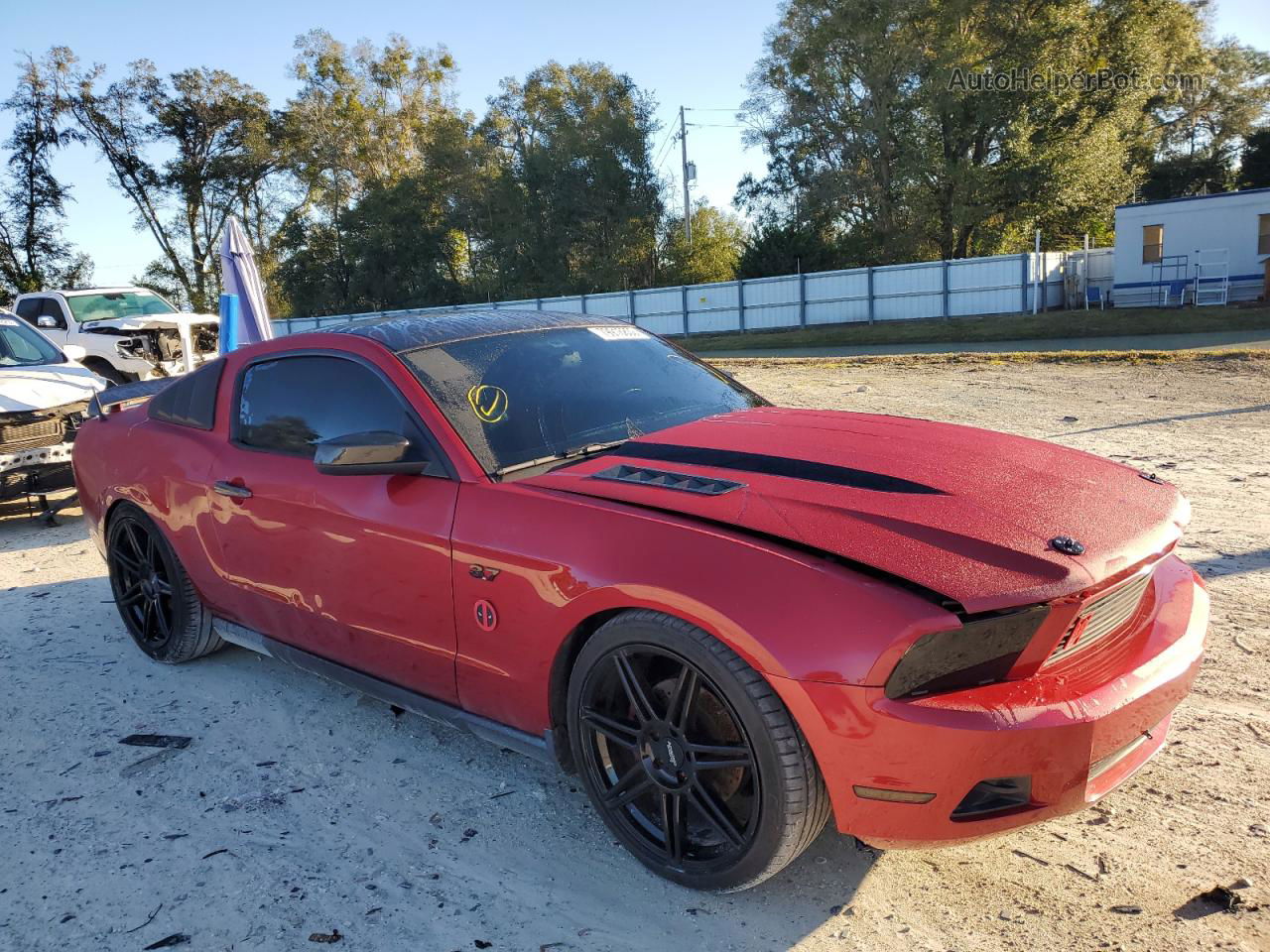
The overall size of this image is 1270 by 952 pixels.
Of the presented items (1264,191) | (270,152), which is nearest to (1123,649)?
(1264,191)

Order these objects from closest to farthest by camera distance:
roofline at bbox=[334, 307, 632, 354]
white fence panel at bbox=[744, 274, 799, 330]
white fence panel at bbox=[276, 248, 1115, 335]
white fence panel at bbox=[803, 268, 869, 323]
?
roofline at bbox=[334, 307, 632, 354]
white fence panel at bbox=[276, 248, 1115, 335]
white fence panel at bbox=[803, 268, 869, 323]
white fence panel at bbox=[744, 274, 799, 330]

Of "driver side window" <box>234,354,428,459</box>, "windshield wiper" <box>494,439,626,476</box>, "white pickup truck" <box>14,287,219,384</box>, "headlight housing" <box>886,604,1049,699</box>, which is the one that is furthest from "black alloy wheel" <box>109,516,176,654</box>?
"white pickup truck" <box>14,287,219,384</box>

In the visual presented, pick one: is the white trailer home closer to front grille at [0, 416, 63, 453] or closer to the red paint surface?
the red paint surface

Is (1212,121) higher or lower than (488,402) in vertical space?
higher

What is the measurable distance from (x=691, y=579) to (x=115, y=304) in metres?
16.9

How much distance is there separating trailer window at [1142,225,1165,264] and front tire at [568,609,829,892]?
96.5ft

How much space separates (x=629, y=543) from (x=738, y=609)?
0.40 metres

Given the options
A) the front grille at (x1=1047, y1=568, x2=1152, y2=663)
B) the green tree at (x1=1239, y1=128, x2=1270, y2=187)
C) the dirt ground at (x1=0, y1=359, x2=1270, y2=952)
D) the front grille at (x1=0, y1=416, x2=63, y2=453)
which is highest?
the green tree at (x1=1239, y1=128, x2=1270, y2=187)

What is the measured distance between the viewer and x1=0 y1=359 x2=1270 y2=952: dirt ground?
2.38m

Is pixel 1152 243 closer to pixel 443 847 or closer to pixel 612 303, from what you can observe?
pixel 612 303

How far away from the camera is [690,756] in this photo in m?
2.43

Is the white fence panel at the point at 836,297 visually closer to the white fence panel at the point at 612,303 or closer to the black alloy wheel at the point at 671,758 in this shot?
the white fence panel at the point at 612,303

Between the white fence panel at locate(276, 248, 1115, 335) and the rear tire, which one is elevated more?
the white fence panel at locate(276, 248, 1115, 335)

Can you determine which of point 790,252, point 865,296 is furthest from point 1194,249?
point 790,252
